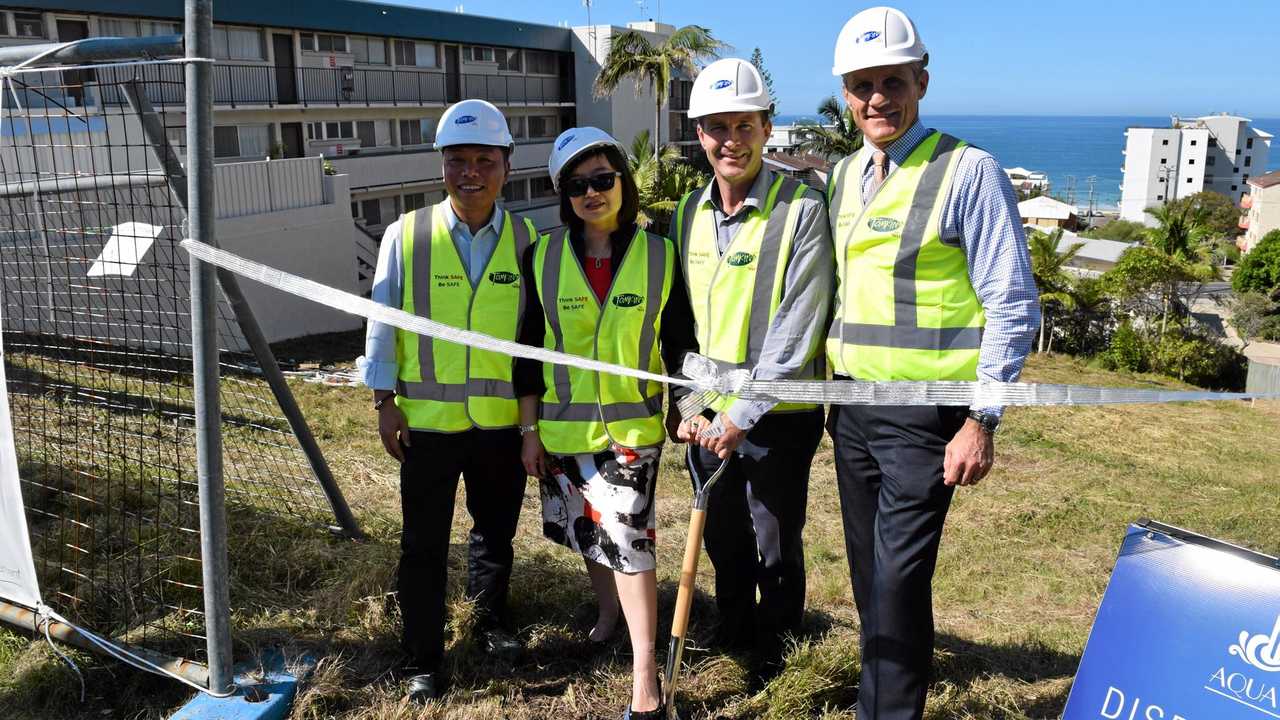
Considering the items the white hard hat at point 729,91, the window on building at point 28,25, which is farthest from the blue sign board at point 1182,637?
the window on building at point 28,25

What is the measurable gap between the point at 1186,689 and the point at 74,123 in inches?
432

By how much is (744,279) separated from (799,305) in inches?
7.8

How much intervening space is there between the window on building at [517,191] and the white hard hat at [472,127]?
1212 inches

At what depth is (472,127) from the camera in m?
3.30

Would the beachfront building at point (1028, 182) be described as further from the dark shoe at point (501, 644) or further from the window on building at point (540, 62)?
the dark shoe at point (501, 644)

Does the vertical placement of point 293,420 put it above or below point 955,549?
above

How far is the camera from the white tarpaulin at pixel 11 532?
3154 millimetres

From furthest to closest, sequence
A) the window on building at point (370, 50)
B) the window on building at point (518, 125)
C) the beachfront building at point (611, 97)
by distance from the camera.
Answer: the beachfront building at point (611, 97)
the window on building at point (518, 125)
the window on building at point (370, 50)

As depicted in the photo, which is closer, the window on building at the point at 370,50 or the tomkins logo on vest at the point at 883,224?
the tomkins logo on vest at the point at 883,224

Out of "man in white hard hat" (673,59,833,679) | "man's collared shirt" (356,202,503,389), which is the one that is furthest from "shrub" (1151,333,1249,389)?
"man's collared shirt" (356,202,503,389)

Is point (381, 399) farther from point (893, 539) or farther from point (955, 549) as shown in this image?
point (955, 549)

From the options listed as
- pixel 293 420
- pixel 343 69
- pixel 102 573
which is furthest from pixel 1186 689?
pixel 343 69

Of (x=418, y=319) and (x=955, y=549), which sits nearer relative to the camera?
(x=418, y=319)

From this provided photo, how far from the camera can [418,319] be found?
3018mm
